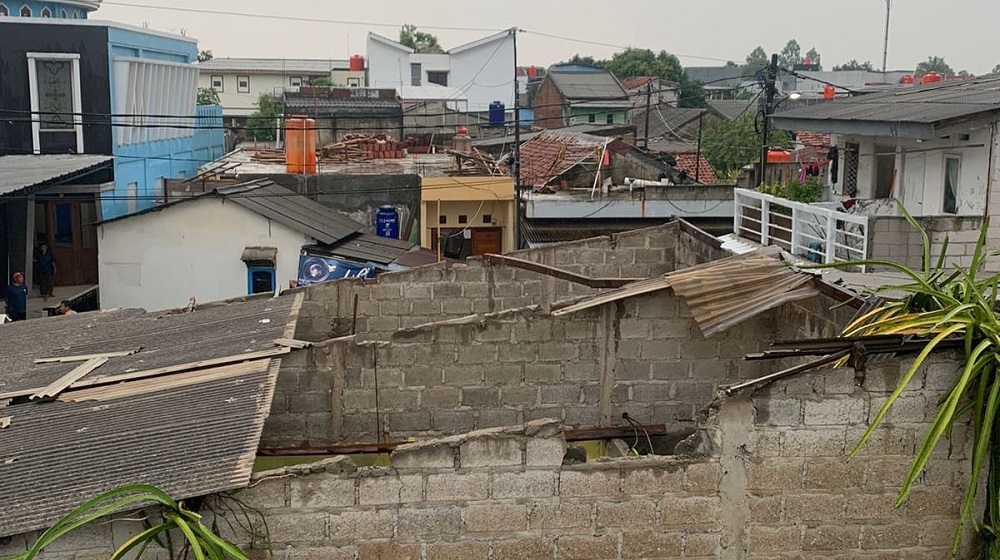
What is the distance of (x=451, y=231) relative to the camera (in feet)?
88.8

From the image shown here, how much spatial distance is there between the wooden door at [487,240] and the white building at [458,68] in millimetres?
33887

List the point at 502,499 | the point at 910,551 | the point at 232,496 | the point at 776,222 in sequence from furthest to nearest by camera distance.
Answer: the point at 776,222 → the point at 910,551 → the point at 502,499 → the point at 232,496

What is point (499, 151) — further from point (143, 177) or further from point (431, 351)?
point (431, 351)

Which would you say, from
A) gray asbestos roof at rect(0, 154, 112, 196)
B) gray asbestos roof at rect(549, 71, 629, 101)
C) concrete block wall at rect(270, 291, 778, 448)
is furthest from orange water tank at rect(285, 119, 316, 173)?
gray asbestos roof at rect(549, 71, 629, 101)

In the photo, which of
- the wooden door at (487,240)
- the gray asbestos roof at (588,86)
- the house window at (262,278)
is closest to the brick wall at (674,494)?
the house window at (262,278)

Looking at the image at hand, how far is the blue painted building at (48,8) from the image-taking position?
32.1m

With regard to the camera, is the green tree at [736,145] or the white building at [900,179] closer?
the white building at [900,179]

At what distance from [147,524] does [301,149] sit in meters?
22.2

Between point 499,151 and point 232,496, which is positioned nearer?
point 232,496

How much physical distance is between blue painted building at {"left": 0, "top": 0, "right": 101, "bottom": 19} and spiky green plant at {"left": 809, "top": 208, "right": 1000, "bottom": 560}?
100 ft

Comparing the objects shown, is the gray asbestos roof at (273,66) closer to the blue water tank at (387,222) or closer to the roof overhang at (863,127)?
the blue water tank at (387,222)

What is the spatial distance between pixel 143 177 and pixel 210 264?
880 centimetres

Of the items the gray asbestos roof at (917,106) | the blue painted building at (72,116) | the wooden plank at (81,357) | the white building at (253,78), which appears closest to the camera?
the wooden plank at (81,357)

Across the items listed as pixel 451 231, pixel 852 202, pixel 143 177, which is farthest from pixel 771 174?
pixel 143 177
